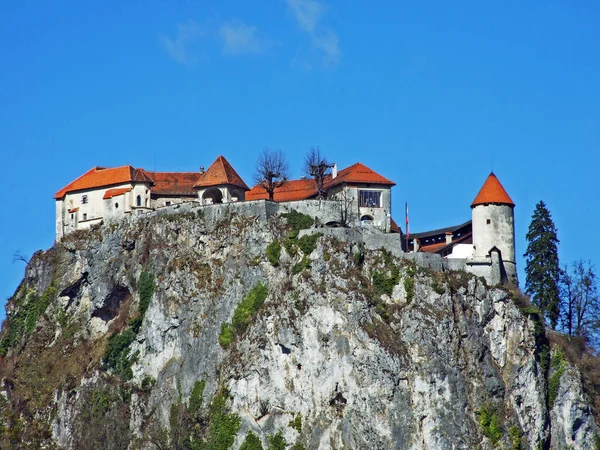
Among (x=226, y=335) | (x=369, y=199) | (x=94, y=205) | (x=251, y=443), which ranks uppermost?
(x=94, y=205)

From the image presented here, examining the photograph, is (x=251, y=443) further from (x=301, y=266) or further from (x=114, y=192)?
(x=114, y=192)

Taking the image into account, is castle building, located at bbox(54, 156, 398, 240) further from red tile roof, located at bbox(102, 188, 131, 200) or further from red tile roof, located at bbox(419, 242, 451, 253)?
red tile roof, located at bbox(419, 242, 451, 253)

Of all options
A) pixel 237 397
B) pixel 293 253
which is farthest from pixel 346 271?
pixel 237 397

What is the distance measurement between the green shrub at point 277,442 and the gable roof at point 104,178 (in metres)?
24.4

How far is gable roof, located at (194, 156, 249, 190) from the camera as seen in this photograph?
362 feet

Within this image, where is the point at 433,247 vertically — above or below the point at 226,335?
above

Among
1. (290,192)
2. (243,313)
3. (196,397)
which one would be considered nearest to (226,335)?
(243,313)

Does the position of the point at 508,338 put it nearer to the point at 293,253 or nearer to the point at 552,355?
the point at 552,355

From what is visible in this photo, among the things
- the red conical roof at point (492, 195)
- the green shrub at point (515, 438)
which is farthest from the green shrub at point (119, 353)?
the green shrub at point (515, 438)

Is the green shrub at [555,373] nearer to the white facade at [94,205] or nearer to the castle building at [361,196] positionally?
the castle building at [361,196]

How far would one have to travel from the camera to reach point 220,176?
111 m

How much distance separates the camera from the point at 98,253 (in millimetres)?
110375

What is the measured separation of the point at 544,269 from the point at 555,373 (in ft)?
27.9

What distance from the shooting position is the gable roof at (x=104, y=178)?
372 feet
